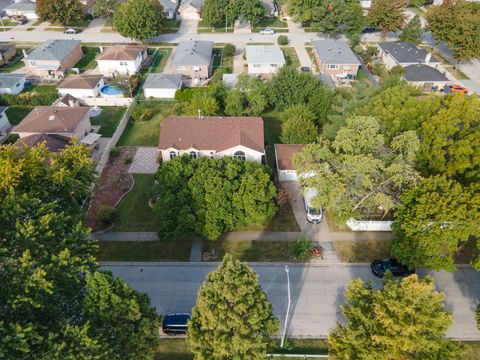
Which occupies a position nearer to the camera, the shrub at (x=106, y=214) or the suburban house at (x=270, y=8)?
the shrub at (x=106, y=214)

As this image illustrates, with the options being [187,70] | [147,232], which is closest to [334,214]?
[147,232]

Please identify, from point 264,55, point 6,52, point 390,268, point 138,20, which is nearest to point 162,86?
point 264,55

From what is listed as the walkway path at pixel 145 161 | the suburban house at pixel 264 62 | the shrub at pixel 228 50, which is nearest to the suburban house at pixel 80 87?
the walkway path at pixel 145 161

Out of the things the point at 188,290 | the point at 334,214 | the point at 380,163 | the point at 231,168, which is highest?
the point at 380,163

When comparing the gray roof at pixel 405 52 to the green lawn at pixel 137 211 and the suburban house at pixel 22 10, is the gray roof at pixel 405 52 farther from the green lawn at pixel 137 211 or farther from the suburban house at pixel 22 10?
the suburban house at pixel 22 10

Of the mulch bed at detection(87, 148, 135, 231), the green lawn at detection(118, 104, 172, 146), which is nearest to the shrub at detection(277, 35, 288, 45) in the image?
the green lawn at detection(118, 104, 172, 146)

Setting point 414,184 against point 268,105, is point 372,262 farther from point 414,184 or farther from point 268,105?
point 268,105
